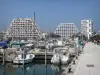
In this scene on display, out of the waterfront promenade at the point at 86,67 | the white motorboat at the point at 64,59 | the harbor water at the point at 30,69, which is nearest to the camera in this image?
the waterfront promenade at the point at 86,67

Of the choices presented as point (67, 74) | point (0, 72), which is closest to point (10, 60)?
point (0, 72)

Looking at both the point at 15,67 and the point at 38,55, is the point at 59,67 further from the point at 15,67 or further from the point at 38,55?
the point at 38,55

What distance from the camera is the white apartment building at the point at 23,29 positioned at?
152m

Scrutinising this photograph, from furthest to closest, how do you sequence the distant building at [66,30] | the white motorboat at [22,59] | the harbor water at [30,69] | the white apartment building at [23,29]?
the distant building at [66,30] → the white apartment building at [23,29] → the white motorboat at [22,59] → the harbor water at [30,69]

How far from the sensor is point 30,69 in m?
44.2

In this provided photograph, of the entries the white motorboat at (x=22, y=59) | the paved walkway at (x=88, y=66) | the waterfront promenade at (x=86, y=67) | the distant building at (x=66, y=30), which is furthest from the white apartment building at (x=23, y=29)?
the waterfront promenade at (x=86, y=67)

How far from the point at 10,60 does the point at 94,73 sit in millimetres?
28808

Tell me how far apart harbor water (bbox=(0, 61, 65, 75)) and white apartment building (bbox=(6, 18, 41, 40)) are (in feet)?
339

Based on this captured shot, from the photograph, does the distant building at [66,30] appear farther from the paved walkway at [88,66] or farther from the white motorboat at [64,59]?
the paved walkway at [88,66]

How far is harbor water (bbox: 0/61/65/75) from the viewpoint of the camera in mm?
39938

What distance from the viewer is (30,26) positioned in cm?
15288

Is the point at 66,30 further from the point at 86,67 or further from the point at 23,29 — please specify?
the point at 86,67

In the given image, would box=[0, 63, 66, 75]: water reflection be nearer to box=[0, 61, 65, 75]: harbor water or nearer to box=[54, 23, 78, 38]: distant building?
box=[0, 61, 65, 75]: harbor water

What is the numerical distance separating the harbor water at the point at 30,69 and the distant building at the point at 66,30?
145870 millimetres
